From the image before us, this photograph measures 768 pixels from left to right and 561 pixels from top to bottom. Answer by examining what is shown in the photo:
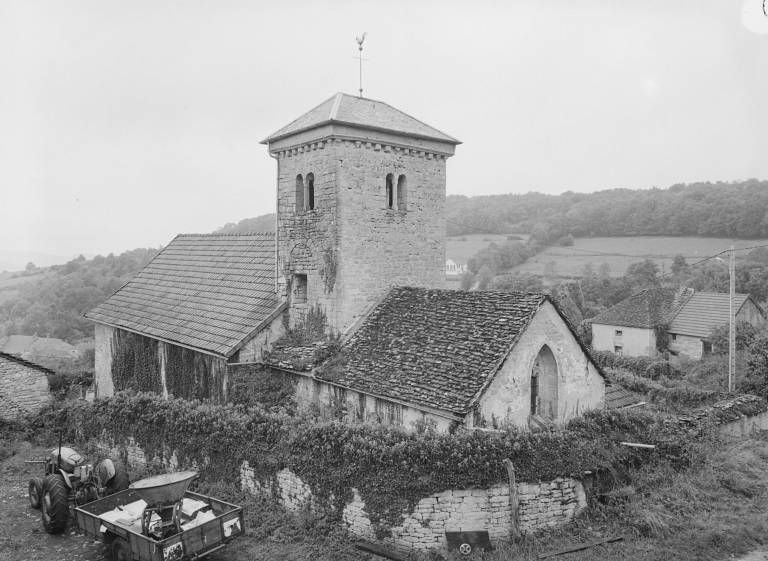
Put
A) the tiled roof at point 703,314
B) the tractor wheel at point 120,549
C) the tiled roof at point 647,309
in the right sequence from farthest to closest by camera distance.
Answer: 1. the tiled roof at point 647,309
2. the tiled roof at point 703,314
3. the tractor wheel at point 120,549

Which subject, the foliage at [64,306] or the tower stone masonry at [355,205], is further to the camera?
the foliage at [64,306]

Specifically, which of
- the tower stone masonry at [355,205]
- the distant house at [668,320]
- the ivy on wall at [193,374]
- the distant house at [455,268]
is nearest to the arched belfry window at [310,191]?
the tower stone masonry at [355,205]

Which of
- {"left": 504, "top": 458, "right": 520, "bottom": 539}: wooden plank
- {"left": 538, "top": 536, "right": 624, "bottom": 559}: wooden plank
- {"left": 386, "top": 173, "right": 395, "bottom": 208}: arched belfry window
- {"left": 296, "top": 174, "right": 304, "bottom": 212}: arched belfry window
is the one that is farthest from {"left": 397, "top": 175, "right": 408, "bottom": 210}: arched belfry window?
{"left": 538, "top": 536, "right": 624, "bottom": 559}: wooden plank

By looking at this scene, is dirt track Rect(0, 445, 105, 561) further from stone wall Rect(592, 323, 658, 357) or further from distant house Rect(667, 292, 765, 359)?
stone wall Rect(592, 323, 658, 357)

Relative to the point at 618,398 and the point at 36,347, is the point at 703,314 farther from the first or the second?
the point at 36,347

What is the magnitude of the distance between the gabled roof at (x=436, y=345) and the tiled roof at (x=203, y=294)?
11.4 ft

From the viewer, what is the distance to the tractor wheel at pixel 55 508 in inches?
467

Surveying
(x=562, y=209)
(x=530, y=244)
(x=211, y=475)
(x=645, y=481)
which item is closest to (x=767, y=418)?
(x=645, y=481)

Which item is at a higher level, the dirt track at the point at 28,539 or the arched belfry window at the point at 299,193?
the arched belfry window at the point at 299,193

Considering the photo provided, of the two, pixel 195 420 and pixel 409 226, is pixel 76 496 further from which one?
pixel 409 226

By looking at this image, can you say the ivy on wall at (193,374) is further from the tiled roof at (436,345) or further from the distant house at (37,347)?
the distant house at (37,347)

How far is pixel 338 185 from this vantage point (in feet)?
53.3

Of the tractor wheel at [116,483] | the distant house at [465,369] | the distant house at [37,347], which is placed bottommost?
the distant house at [37,347]

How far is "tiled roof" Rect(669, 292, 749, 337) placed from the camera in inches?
1486
